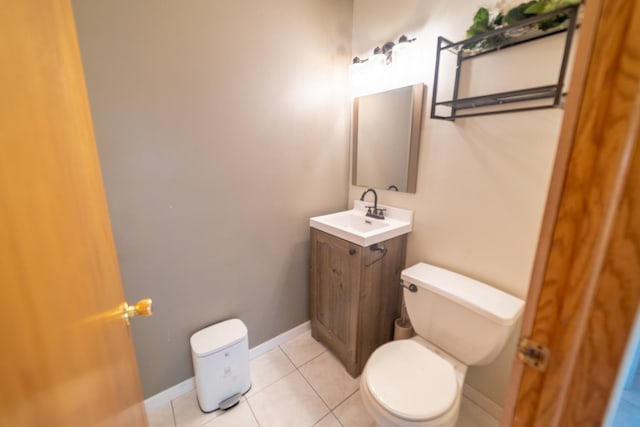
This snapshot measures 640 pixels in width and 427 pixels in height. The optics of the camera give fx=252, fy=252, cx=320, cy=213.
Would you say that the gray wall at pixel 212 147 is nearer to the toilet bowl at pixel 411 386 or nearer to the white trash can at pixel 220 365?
the white trash can at pixel 220 365

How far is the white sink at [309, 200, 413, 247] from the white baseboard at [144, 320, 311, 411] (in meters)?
0.91

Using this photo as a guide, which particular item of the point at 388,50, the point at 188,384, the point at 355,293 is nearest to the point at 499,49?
the point at 388,50

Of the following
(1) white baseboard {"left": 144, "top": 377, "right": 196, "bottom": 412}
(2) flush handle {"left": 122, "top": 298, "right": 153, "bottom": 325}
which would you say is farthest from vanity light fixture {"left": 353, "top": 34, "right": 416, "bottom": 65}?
(1) white baseboard {"left": 144, "top": 377, "right": 196, "bottom": 412}

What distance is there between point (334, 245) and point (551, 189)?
48.8 inches

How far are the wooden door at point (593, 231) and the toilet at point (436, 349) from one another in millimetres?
689

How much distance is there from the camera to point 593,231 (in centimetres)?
39

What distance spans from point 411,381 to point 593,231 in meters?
1.02

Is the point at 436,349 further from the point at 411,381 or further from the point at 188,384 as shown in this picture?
the point at 188,384

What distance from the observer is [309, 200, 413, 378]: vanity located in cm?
149

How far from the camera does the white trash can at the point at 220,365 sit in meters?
1.37

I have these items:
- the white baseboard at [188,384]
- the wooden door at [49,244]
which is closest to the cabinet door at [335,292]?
the white baseboard at [188,384]

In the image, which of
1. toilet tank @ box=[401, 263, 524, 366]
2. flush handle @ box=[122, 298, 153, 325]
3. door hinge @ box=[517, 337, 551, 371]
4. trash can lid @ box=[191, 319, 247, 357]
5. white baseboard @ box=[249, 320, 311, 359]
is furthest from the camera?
white baseboard @ box=[249, 320, 311, 359]

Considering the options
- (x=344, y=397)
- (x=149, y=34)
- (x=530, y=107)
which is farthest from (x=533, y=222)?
(x=149, y=34)

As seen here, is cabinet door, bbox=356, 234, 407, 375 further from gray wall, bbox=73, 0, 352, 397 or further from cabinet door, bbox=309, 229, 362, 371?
gray wall, bbox=73, 0, 352, 397
